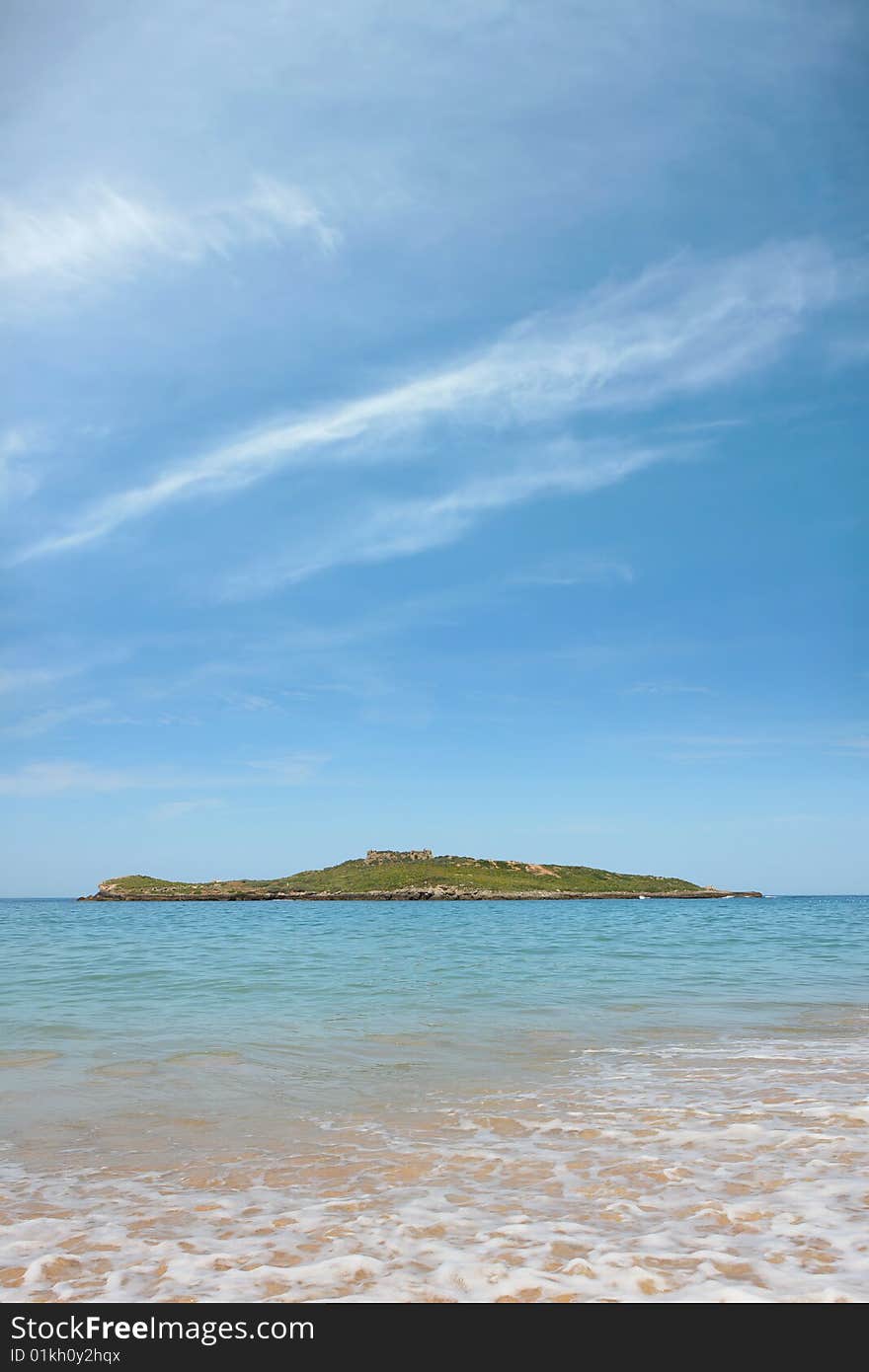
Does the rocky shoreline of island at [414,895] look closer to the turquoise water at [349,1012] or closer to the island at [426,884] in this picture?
the island at [426,884]

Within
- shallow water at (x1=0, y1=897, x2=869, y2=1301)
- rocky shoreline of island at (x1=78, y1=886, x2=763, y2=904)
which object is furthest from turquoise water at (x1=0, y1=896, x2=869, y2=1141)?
rocky shoreline of island at (x1=78, y1=886, x2=763, y2=904)

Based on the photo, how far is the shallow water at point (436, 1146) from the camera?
428 cm

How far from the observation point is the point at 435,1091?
8391 millimetres

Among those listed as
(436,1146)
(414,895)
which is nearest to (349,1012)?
(436,1146)

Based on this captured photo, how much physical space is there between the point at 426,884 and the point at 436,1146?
13227cm

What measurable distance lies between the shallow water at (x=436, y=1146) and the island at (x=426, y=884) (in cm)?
12163

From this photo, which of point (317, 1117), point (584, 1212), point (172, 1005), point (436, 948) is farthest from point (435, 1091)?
point (436, 948)

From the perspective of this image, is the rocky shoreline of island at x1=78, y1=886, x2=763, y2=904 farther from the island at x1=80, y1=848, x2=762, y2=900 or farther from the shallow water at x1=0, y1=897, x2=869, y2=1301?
the shallow water at x1=0, y1=897, x2=869, y2=1301

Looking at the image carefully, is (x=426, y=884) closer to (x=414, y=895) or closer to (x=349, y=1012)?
(x=414, y=895)

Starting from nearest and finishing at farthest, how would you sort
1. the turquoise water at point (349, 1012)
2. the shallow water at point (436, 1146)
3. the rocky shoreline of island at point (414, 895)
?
1. the shallow water at point (436, 1146)
2. the turquoise water at point (349, 1012)
3. the rocky shoreline of island at point (414, 895)

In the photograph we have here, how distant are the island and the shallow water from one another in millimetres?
121626

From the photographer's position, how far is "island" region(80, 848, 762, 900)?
135250 mm

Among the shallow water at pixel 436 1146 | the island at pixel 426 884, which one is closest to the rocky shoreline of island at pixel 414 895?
the island at pixel 426 884

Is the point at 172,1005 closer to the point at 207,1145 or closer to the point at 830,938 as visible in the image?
the point at 207,1145
